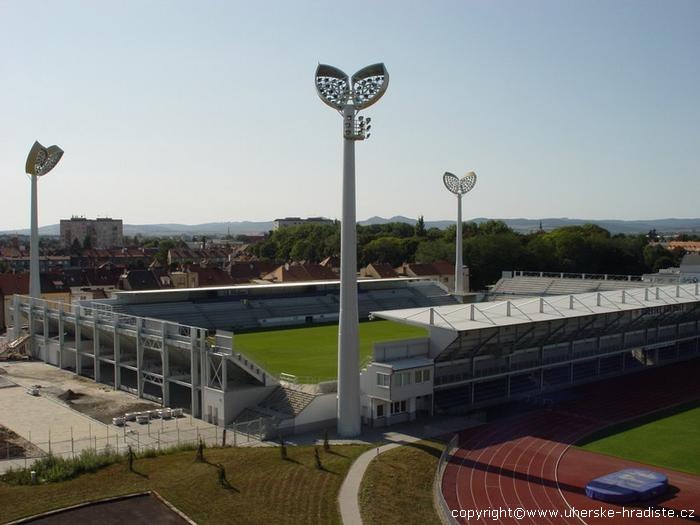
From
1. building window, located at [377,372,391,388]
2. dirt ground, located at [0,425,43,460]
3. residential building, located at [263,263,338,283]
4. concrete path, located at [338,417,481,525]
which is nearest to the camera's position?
concrete path, located at [338,417,481,525]

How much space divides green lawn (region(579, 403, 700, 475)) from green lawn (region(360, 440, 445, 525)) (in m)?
7.97

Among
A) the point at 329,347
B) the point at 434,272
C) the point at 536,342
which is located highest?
the point at 434,272

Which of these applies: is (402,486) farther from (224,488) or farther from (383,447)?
(224,488)

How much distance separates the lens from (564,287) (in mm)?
75000

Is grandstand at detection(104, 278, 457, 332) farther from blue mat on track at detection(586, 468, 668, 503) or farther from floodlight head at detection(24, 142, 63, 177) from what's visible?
blue mat on track at detection(586, 468, 668, 503)

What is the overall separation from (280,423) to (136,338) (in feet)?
46.0

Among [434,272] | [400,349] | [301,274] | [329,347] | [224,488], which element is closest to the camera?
[224,488]

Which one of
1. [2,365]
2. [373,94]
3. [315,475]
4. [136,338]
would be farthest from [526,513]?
[2,365]

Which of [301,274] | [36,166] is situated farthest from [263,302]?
[301,274]

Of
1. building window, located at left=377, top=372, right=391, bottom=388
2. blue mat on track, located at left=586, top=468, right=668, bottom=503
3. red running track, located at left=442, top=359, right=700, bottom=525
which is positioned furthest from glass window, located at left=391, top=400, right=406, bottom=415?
blue mat on track, located at left=586, top=468, right=668, bottom=503

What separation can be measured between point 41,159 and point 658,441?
53920 mm

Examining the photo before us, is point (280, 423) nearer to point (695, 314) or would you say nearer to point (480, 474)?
point (480, 474)

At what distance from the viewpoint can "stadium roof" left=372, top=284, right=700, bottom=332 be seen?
37.7 m

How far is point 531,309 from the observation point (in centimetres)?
4191
